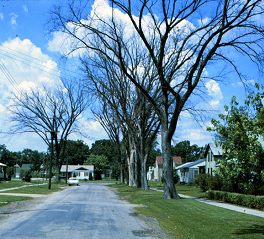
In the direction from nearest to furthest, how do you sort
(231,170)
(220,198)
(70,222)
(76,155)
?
(70,222)
(231,170)
(220,198)
(76,155)

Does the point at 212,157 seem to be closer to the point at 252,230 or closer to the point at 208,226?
the point at 208,226

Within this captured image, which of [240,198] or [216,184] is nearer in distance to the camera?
[240,198]

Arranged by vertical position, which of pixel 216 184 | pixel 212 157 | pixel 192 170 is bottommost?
pixel 216 184

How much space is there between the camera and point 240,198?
17578 millimetres

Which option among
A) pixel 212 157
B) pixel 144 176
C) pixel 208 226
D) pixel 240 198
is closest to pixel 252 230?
pixel 208 226

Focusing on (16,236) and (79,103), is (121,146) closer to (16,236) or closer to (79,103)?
(79,103)

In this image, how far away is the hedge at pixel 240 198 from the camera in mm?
15594

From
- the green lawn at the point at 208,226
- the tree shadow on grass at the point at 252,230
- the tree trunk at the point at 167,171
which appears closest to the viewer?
the green lawn at the point at 208,226

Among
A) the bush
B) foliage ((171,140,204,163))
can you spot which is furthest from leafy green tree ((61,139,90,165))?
the bush

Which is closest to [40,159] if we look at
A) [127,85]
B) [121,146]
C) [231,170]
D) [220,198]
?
[121,146]

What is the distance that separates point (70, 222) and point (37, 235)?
2310 millimetres

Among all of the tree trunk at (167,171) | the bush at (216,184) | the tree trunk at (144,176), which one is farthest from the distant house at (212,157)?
the tree trunk at (167,171)

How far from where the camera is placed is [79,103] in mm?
51531

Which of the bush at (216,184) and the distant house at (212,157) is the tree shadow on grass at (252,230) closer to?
the bush at (216,184)
